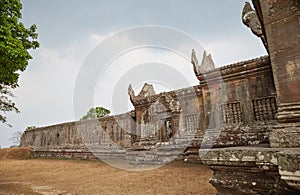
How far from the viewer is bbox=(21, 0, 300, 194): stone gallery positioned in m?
2.01

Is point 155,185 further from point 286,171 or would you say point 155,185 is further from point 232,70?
point 232,70

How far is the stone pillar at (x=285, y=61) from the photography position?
222cm

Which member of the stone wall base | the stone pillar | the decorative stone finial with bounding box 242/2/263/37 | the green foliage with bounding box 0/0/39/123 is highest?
the decorative stone finial with bounding box 242/2/263/37

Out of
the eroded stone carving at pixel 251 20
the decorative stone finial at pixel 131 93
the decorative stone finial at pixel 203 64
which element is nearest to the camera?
the eroded stone carving at pixel 251 20

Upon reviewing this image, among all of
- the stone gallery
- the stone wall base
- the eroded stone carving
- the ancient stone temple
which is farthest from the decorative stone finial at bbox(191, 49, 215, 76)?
the stone wall base

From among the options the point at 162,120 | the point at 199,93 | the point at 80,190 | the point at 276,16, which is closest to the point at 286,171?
the point at 276,16

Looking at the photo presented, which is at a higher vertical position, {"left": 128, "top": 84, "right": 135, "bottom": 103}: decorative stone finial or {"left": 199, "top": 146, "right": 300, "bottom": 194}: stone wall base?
{"left": 128, "top": 84, "right": 135, "bottom": 103}: decorative stone finial

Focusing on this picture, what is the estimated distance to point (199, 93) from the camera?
923 cm

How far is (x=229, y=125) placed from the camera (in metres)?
7.88

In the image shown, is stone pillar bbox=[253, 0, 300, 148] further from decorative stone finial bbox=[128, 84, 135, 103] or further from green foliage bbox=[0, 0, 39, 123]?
decorative stone finial bbox=[128, 84, 135, 103]

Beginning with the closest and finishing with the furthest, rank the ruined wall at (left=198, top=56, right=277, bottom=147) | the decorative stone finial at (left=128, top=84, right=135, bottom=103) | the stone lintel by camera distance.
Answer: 1. the ruined wall at (left=198, top=56, right=277, bottom=147)
2. the stone lintel
3. the decorative stone finial at (left=128, top=84, right=135, bottom=103)

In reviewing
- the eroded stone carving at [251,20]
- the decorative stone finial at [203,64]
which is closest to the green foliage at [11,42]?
Answer: the decorative stone finial at [203,64]

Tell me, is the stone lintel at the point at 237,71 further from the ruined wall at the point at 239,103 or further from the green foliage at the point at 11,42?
the green foliage at the point at 11,42

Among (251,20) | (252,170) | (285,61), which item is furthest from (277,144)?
(251,20)
